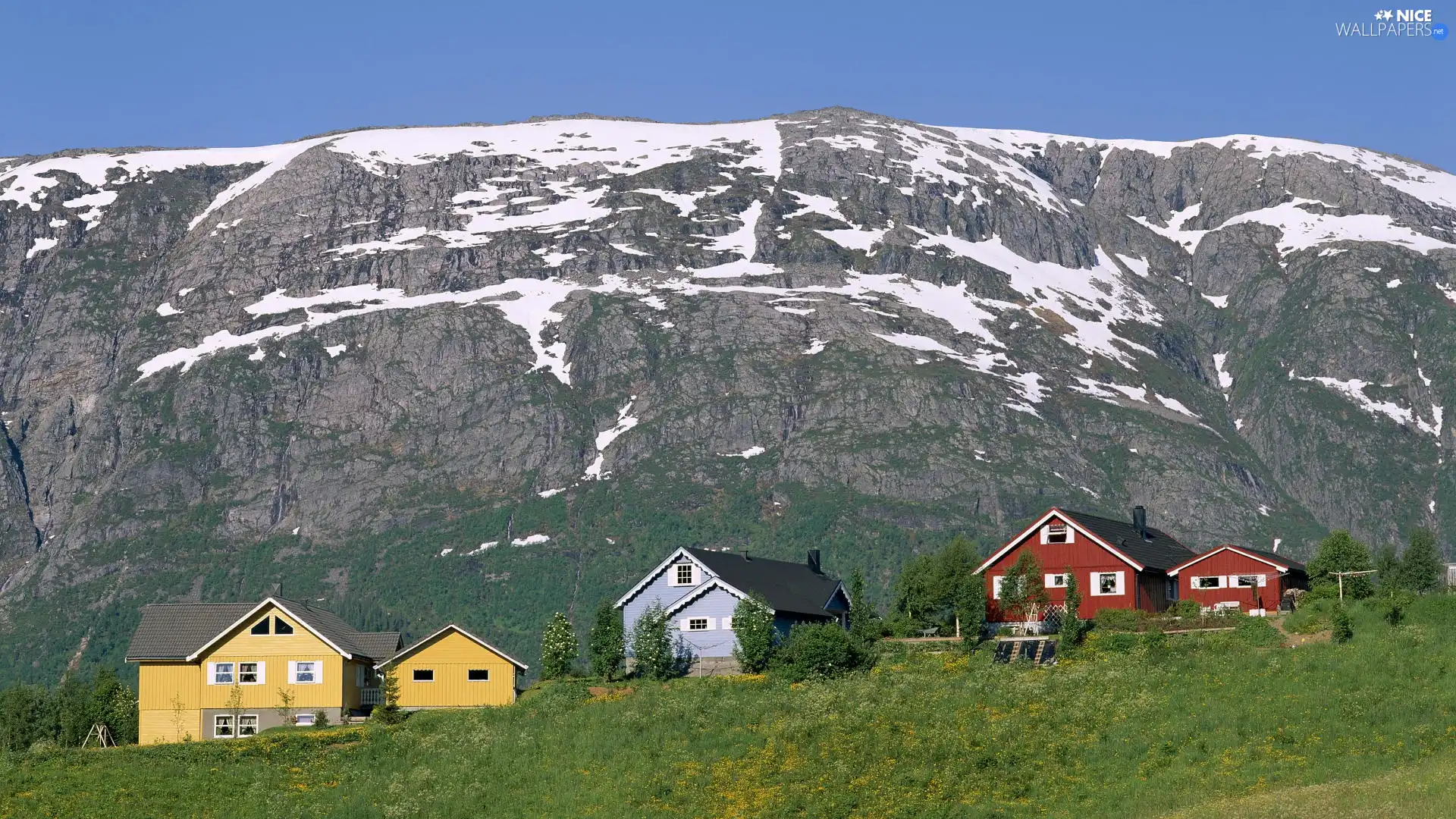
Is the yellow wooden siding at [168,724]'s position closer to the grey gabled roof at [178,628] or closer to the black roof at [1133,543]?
the grey gabled roof at [178,628]

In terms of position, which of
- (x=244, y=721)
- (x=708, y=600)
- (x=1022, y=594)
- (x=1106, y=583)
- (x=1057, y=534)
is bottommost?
(x=244, y=721)

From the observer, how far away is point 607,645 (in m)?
101

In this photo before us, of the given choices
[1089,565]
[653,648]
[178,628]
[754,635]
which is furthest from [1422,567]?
[178,628]

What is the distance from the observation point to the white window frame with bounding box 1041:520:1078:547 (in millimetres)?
104750

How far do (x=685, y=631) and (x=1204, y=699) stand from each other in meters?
43.2

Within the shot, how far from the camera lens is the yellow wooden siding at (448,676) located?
335 feet

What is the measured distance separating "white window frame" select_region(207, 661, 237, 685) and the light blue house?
21885 millimetres

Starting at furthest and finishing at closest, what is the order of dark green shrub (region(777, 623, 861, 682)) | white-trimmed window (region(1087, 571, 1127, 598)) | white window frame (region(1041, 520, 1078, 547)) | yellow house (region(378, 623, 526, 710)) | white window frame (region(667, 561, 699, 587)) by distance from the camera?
white window frame (region(667, 561, 699, 587))
white window frame (region(1041, 520, 1078, 547))
white-trimmed window (region(1087, 571, 1127, 598))
yellow house (region(378, 623, 526, 710))
dark green shrub (region(777, 623, 861, 682))

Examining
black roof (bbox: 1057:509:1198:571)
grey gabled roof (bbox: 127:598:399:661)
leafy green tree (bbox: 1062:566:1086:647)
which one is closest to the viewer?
leafy green tree (bbox: 1062:566:1086:647)

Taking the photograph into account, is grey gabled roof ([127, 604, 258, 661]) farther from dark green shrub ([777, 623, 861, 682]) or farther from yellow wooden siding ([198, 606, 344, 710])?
dark green shrub ([777, 623, 861, 682])

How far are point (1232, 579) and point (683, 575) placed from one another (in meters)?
30.5

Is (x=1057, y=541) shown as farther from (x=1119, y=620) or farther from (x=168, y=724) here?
(x=168, y=724)

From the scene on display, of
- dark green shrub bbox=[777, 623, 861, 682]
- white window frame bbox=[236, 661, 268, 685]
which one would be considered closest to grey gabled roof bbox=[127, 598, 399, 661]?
white window frame bbox=[236, 661, 268, 685]

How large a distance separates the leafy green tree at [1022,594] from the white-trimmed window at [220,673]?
133ft
